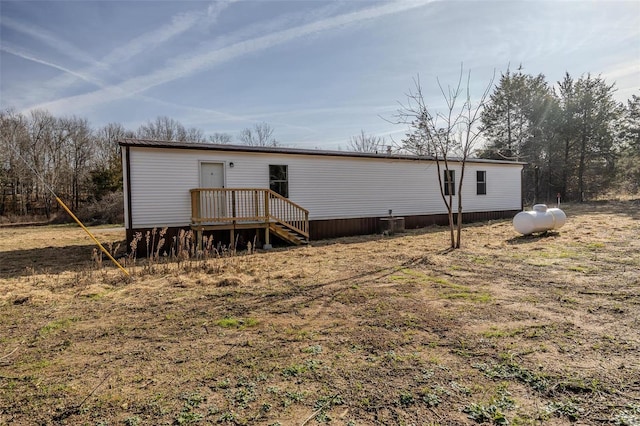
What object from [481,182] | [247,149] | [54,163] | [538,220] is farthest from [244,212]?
[54,163]

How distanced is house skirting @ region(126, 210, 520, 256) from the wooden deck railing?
1.97 ft

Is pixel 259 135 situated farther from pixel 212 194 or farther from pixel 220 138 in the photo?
pixel 212 194

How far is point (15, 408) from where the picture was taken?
2465 mm

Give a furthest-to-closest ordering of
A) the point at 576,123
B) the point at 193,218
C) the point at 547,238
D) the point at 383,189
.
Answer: the point at 576,123 < the point at 383,189 < the point at 547,238 < the point at 193,218

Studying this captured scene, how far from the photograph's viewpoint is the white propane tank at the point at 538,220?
1027cm

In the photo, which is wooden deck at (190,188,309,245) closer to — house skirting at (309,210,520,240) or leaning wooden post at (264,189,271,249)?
leaning wooden post at (264,189,271,249)

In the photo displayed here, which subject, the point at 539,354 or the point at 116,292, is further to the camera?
the point at 116,292

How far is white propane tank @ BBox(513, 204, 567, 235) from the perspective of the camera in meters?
10.3

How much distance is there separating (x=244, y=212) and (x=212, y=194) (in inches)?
42.8

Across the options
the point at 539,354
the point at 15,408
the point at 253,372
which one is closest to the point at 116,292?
the point at 15,408

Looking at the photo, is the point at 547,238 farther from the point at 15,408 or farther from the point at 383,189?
the point at 15,408

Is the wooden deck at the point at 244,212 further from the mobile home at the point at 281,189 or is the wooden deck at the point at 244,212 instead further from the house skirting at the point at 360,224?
the house skirting at the point at 360,224

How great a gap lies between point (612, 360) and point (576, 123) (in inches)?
1088

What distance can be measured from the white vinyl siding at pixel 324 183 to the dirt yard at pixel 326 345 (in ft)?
10.6
